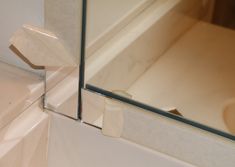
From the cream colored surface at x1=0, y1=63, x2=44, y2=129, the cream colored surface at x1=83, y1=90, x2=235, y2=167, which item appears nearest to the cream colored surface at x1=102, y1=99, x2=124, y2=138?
the cream colored surface at x1=83, y1=90, x2=235, y2=167

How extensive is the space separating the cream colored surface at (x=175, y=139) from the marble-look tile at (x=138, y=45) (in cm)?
5

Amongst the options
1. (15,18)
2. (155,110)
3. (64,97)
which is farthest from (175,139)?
(15,18)

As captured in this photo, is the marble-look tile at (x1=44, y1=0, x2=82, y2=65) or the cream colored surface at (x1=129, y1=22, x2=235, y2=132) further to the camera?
the cream colored surface at (x1=129, y1=22, x2=235, y2=132)

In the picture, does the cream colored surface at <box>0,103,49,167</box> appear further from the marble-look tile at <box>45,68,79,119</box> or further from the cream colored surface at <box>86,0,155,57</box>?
the cream colored surface at <box>86,0,155,57</box>

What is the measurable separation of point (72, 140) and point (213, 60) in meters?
0.35

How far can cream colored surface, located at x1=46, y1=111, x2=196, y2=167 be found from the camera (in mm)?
672

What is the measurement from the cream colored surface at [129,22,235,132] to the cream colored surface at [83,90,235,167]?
0.04 m

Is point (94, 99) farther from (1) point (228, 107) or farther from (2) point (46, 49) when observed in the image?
(1) point (228, 107)

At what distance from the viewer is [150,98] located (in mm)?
718

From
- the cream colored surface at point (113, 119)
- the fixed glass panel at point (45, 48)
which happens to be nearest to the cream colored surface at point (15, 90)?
the fixed glass panel at point (45, 48)

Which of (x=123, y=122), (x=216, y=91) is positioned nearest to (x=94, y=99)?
(x=123, y=122)

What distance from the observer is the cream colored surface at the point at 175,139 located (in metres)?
0.62

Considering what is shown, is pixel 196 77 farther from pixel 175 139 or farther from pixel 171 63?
pixel 175 139

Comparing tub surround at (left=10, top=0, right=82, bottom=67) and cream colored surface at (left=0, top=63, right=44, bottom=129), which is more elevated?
tub surround at (left=10, top=0, right=82, bottom=67)
